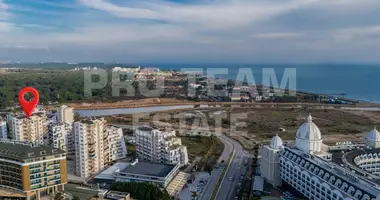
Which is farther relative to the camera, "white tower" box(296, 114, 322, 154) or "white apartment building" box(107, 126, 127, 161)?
"white apartment building" box(107, 126, 127, 161)

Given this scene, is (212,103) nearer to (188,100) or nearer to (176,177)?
(188,100)

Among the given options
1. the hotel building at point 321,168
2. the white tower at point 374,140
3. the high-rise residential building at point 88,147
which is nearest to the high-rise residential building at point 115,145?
the high-rise residential building at point 88,147

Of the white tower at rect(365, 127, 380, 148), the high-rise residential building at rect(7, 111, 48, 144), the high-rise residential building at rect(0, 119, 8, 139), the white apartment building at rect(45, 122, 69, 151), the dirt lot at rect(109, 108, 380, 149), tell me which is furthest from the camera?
the dirt lot at rect(109, 108, 380, 149)

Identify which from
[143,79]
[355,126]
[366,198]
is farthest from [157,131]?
[143,79]

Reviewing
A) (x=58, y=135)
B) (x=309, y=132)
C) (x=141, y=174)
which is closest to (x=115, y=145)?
(x=58, y=135)

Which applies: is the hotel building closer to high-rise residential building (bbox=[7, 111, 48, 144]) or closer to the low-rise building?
the low-rise building

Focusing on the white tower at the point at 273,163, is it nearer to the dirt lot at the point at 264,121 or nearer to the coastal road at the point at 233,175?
the coastal road at the point at 233,175

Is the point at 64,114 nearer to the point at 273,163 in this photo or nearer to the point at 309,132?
the point at 273,163

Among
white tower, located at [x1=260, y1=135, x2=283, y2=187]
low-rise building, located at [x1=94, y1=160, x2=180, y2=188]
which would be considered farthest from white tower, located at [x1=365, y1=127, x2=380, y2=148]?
low-rise building, located at [x1=94, y1=160, x2=180, y2=188]
